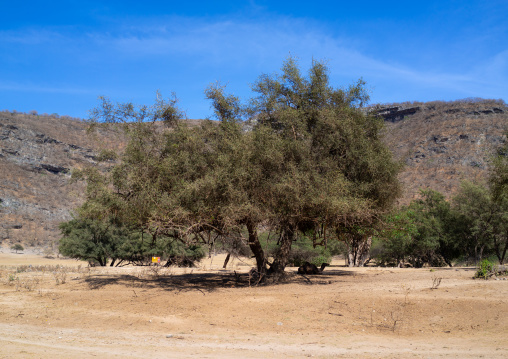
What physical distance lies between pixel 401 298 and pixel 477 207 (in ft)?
77.3

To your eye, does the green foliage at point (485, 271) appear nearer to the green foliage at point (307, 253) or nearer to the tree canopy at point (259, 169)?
the tree canopy at point (259, 169)

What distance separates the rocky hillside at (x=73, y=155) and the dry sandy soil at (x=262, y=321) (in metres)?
41.0

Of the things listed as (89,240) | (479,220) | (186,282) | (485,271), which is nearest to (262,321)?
(186,282)

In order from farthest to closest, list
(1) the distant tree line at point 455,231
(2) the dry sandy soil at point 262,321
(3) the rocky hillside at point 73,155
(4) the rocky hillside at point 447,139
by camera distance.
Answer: (4) the rocky hillside at point 447,139 < (3) the rocky hillside at point 73,155 < (1) the distant tree line at point 455,231 < (2) the dry sandy soil at point 262,321

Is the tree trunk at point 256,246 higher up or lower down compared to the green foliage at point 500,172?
lower down

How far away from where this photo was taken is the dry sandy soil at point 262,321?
7938 millimetres

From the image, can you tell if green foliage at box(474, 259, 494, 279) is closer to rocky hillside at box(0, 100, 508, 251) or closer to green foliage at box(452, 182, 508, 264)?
green foliage at box(452, 182, 508, 264)

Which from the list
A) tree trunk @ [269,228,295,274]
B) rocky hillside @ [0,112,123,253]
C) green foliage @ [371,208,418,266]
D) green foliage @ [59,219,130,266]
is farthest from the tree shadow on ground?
rocky hillside @ [0,112,123,253]

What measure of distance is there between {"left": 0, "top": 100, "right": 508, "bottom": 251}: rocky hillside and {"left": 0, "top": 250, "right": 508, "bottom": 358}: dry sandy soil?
41031 mm

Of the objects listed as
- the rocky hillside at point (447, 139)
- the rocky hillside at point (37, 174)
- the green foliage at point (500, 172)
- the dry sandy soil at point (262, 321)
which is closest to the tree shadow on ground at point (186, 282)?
the dry sandy soil at point (262, 321)

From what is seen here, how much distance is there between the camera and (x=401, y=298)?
37.2 feet

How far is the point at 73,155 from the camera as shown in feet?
242

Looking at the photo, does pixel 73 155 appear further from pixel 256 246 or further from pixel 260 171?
pixel 260 171

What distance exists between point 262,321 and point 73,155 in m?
70.9
